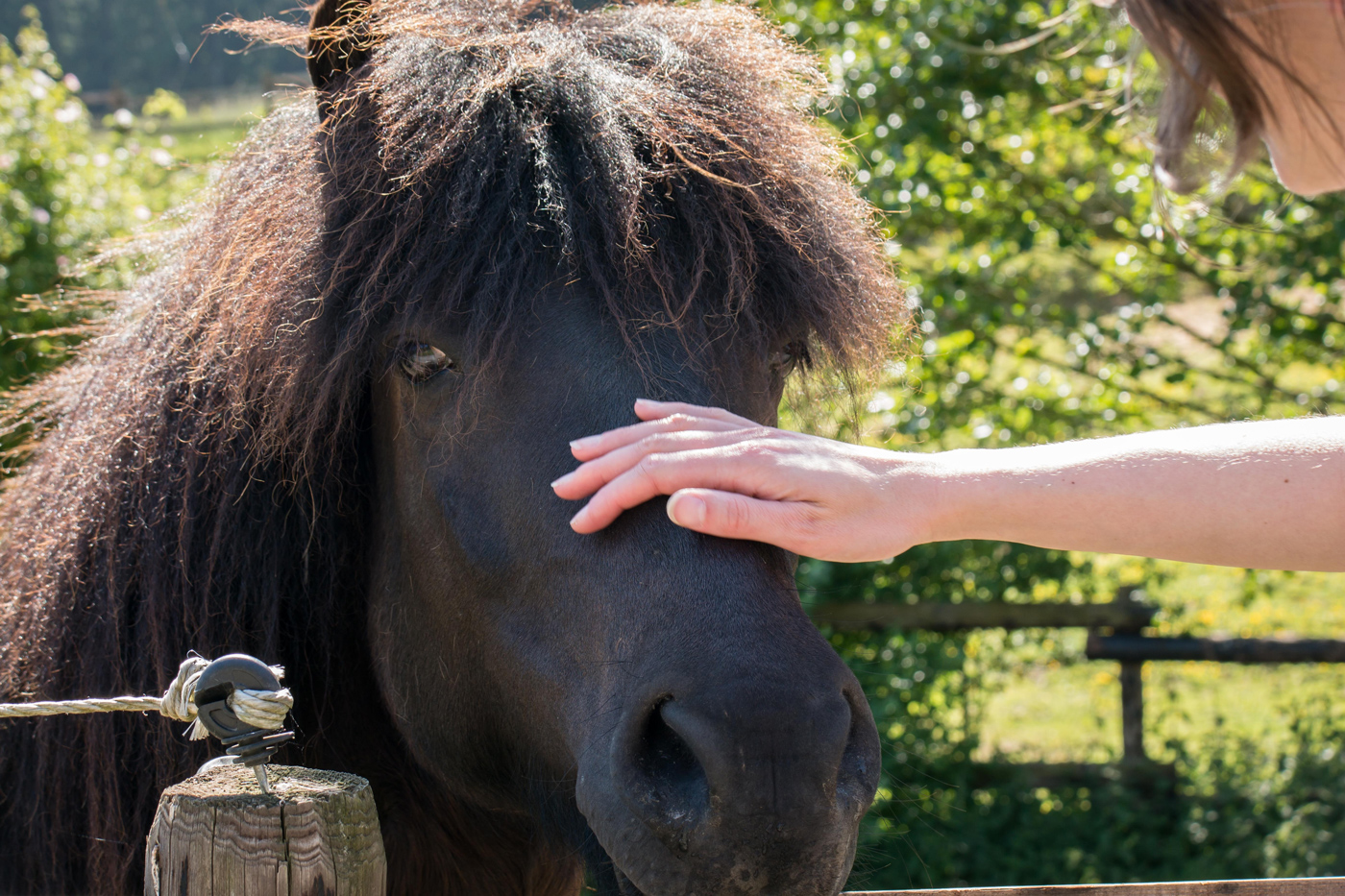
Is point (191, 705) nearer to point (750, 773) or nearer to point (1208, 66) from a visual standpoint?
point (750, 773)

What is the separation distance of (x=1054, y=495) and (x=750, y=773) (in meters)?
0.53

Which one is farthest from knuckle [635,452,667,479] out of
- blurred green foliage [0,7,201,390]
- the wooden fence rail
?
blurred green foliage [0,7,201,390]

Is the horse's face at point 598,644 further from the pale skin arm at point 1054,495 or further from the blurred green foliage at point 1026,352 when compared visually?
the blurred green foliage at point 1026,352

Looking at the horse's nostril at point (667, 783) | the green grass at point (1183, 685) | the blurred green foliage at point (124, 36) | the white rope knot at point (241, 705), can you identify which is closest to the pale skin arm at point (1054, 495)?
the horse's nostril at point (667, 783)

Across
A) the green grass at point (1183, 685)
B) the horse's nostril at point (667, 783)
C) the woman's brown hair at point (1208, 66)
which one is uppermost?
the woman's brown hair at point (1208, 66)

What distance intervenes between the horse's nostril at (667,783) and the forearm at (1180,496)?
450 mm

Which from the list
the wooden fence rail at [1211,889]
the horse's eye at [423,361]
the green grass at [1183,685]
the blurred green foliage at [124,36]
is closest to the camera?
the wooden fence rail at [1211,889]

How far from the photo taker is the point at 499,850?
2172 millimetres

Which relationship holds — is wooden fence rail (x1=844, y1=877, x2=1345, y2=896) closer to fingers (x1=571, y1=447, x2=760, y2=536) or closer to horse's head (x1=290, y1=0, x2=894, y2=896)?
horse's head (x1=290, y1=0, x2=894, y2=896)

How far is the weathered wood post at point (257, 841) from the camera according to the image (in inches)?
42.3

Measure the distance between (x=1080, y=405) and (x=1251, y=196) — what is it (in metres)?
1.28

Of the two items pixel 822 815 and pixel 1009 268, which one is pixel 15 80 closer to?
pixel 1009 268

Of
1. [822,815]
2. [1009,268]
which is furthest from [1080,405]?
[822,815]

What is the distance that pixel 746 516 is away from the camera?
4.43ft
